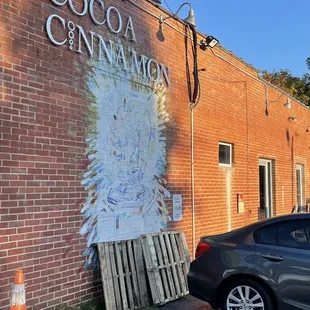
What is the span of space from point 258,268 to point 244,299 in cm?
43

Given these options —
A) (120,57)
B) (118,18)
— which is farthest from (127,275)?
(118,18)

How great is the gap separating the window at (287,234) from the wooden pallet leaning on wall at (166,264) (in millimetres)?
1751

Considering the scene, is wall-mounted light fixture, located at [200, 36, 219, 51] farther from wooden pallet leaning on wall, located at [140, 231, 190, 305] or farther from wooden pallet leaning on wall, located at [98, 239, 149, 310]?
wooden pallet leaning on wall, located at [98, 239, 149, 310]

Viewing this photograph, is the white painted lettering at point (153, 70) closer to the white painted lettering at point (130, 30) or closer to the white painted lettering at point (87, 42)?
the white painted lettering at point (130, 30)

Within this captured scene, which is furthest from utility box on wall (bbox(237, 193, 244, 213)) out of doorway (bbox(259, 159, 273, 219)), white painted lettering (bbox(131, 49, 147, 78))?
white painted lettering (bbox(131, 49, 147, 78))

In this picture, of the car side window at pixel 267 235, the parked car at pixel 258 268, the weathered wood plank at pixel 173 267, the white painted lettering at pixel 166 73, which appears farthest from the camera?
the white painted lettering at pixel 166 73

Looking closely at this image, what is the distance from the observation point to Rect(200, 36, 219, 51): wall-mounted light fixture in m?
9.87

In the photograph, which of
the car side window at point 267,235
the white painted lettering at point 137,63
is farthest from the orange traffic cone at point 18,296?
the white painted lettering at point 137,63

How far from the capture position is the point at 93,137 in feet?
21.5

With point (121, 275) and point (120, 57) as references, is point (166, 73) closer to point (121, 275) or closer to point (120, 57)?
point (120, 57)

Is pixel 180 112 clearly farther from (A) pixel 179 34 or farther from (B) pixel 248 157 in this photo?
(B) pixel 248 157

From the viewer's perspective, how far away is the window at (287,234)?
5445mm

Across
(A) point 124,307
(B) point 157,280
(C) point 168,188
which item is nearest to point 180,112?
(C) point 168,188

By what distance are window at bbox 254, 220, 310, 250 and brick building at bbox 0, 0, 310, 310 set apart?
7.63ft
